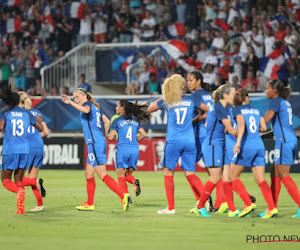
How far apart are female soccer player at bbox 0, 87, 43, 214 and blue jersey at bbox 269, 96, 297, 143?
153 inches

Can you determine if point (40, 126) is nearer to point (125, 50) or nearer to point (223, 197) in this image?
point (223, 197)

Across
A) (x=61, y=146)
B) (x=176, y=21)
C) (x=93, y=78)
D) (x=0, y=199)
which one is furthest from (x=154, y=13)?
(x=0, y=199)

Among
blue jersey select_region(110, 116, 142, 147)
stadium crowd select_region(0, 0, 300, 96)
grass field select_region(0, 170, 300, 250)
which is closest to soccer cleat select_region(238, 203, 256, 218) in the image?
grass field select_region(0, 170, 300, 250)

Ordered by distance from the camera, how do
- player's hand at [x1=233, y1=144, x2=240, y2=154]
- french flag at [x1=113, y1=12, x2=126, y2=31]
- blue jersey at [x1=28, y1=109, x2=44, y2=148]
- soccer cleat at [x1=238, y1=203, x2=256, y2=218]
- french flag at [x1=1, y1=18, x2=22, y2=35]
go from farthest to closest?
french flag at [x1=1, y1=18, x2=22, y2=35] < french flag at [x1=113, y1=12, x2=126, y2=31] < blue jersey at [x1=28, y1=109, x2=44, y2=148] < soccer cleat at [x1=238, y1=203, x2=256, y2=218] < player's hand at [x1=233, y1=144, x2=240, y2=154]

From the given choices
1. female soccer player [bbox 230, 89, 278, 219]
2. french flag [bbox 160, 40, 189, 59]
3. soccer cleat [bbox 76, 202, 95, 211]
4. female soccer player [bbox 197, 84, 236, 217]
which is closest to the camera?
female soccer player [bbox 230, 89, 278, 219]

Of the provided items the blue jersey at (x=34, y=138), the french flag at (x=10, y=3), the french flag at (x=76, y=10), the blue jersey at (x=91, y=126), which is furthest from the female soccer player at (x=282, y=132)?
the french flag at (x=10, y=3)

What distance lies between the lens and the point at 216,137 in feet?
39.3

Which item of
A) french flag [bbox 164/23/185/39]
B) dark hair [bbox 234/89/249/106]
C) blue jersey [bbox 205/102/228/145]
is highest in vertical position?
french flag [bbox 164/23/185/39]

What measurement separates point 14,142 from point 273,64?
45.5 ft

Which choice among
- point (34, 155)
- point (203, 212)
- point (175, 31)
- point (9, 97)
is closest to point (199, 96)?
point (203, 212)

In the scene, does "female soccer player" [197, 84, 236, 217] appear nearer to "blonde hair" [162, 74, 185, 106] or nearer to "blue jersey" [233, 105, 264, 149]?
"blue jersey" [233, 105, 264, 149]

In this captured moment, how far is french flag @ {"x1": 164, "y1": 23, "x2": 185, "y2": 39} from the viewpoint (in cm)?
2811

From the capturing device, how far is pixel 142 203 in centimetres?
1478
